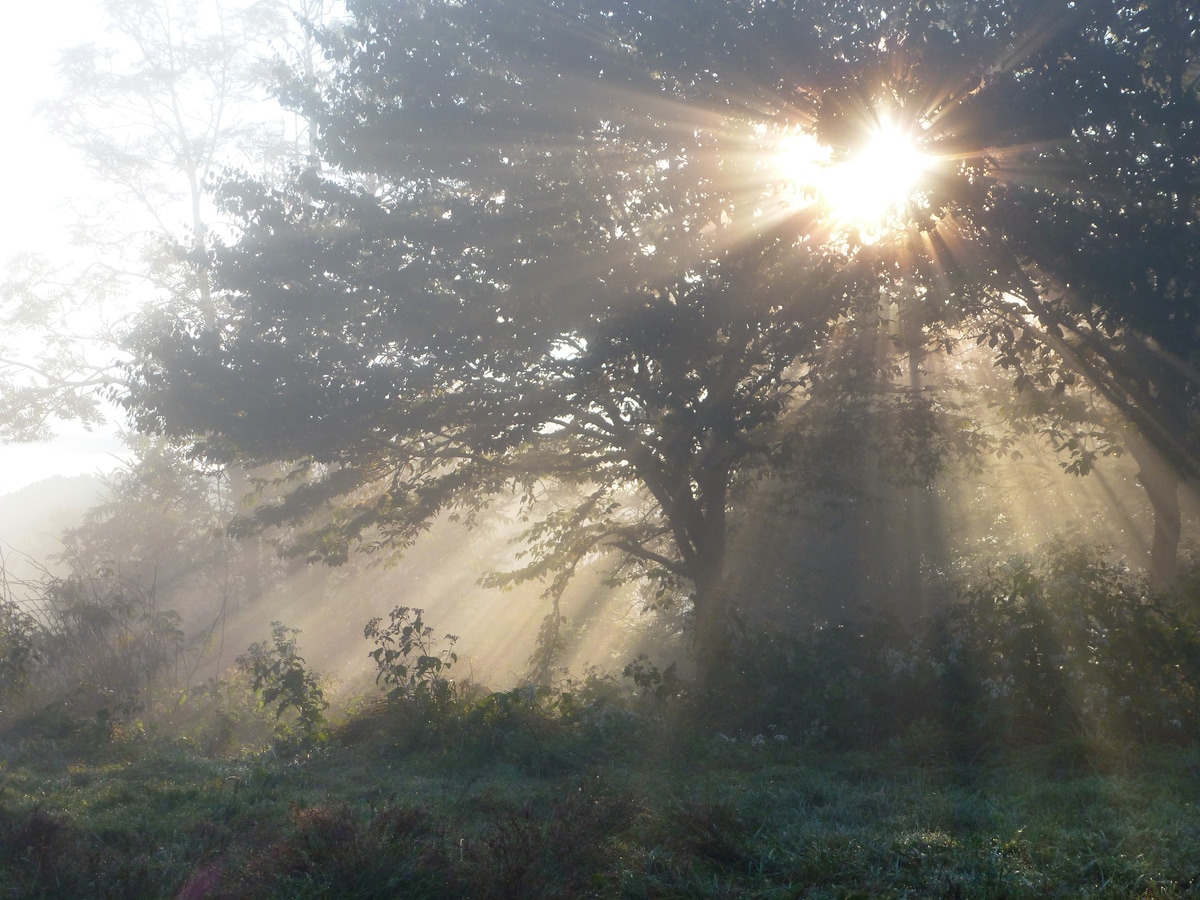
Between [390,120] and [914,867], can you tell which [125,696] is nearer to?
[390,120]

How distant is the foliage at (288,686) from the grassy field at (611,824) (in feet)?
3.96

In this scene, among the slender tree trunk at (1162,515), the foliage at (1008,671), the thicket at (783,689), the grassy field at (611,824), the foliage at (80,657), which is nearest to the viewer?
the grassy field at (611,824)

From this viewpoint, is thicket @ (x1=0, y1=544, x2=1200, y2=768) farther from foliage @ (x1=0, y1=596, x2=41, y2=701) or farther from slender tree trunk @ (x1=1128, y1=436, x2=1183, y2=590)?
slender tree trunk @ (x1=1128, y1=436, x2=1183, y2=590)

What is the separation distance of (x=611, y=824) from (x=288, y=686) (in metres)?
Result: 6.36

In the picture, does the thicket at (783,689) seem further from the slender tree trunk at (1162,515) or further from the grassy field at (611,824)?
the slender tree trunk at (1162,515)

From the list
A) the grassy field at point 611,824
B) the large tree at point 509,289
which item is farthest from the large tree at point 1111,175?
the grassy field at point 611,824

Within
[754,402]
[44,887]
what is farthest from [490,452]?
[44,887]

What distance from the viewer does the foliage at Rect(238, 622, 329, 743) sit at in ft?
33.8

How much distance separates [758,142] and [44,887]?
9.98 meters

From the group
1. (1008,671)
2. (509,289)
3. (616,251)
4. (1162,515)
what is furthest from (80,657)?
(1162,515)

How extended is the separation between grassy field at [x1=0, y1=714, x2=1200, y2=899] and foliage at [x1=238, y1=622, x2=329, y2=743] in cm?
121

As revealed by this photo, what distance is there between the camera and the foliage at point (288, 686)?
33.8 feet

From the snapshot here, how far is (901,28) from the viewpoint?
1001 cm

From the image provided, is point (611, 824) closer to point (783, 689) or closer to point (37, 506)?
point (783, 689)
